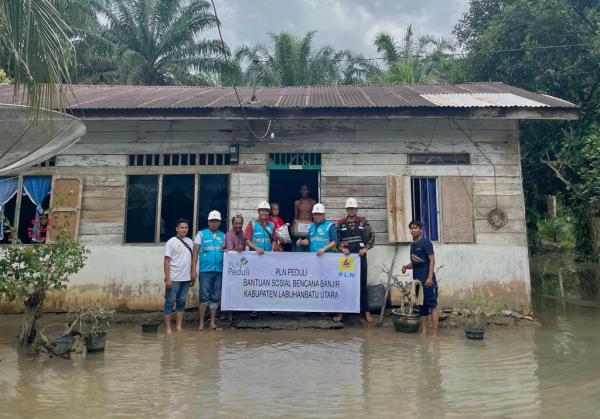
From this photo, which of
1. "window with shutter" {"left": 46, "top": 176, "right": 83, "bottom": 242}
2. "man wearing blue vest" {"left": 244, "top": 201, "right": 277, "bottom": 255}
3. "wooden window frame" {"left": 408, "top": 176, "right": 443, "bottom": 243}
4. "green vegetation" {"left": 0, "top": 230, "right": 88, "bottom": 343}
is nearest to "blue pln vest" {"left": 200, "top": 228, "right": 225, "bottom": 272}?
"man wearing blue vest" {"left": 244, "top": 201, "right": 277, "bottom": 255}

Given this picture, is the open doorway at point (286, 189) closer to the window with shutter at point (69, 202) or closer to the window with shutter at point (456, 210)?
the window with shutter at point (456, 210)

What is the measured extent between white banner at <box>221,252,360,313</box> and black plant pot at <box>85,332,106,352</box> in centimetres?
200

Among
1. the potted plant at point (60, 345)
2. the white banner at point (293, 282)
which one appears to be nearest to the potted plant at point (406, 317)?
the white banner at point (293, 282)

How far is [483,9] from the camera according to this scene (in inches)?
607

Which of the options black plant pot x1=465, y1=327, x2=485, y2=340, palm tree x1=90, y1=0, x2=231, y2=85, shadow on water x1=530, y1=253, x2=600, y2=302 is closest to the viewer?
black plant pot x1=465, y1=327, x2=485, y2=340

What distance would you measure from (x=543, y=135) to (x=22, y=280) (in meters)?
11.2

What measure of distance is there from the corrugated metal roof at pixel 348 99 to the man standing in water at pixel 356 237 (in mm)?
1764

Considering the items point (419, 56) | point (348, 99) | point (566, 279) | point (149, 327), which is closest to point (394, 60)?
point (419, 56)

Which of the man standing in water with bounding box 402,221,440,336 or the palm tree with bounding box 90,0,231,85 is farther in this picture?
the palm tree with bounding box 90,0,231,85

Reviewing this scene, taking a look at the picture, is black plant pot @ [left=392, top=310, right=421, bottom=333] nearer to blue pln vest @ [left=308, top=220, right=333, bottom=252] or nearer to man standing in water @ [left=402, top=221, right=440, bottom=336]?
man standing in water @ [left=402, top=221, right=440, bottom=336]

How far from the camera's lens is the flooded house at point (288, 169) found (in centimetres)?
741

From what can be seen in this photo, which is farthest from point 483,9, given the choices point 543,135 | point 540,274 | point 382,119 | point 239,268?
point 239,268

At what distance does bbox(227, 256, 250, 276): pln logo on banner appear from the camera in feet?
22.6

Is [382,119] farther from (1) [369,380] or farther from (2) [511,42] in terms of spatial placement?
(2) [511,42]
